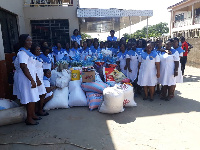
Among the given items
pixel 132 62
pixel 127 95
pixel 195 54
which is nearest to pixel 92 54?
pixel 132 62

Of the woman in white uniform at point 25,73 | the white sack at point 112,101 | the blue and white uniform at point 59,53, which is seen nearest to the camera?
the woman in white uniform at point 25,73

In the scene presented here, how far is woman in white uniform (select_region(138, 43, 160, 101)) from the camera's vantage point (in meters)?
4.35

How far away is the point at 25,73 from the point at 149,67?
2962 mm

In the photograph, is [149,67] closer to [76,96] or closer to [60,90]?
[76,96]

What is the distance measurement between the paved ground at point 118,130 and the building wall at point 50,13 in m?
4.91

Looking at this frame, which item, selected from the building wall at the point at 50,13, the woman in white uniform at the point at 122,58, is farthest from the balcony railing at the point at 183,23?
the woman in white uniform at the point at 122,58

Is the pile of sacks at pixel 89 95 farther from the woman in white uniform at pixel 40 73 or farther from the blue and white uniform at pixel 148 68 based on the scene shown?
the blue and white uniform at pixel 148 68

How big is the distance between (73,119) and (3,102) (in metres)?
1.46

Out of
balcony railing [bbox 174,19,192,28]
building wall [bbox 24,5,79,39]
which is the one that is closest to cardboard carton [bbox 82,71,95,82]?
building wall [bbox 24,5,79,39]

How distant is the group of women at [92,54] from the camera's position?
2.97m

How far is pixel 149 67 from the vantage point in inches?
174

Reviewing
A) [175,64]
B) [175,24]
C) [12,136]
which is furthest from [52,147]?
[175,24]

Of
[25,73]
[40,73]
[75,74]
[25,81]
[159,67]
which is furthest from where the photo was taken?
[75,74]

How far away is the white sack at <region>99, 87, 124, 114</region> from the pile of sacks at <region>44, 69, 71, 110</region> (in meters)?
0.95
